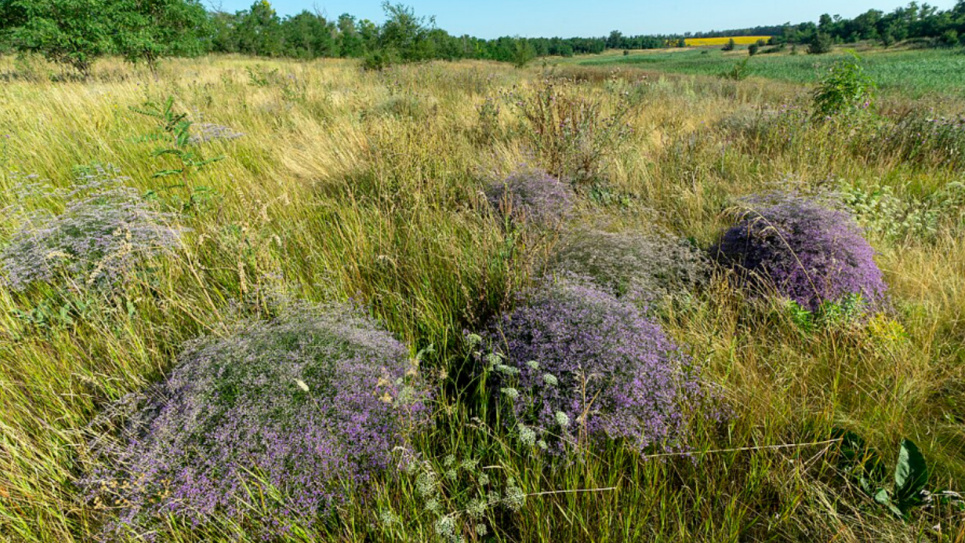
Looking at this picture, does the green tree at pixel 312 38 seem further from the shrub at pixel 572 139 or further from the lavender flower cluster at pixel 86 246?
the lavender flower cluster at pixel 86 246

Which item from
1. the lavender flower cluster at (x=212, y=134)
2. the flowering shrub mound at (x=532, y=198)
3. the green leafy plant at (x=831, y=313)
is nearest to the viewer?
the green leafy plant at (x=831, y=313)

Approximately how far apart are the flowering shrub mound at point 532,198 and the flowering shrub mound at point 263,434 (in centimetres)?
158

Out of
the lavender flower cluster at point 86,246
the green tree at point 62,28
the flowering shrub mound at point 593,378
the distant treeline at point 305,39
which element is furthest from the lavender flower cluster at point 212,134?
the distant treeline at point 305,39

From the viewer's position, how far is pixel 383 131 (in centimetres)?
388

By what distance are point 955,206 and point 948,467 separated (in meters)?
2.98

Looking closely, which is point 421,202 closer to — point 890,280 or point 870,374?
point 870,374

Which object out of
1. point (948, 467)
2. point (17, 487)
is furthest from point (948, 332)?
point (17, 487)

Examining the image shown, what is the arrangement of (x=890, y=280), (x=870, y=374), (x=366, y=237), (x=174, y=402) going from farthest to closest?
1. (x=366, y=237)
2. (x=890, y=280)
3. (x=870, y=374)
4. (x=174, y=402)

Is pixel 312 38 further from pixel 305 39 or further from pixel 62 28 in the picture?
pixel 62 28

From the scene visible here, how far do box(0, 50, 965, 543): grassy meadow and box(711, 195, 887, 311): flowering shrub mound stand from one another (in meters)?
0.17

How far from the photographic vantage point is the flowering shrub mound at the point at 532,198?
9.46 feet

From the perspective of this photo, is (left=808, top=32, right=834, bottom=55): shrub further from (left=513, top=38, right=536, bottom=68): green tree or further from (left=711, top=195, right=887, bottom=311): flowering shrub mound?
(left=711, top=195, right=887, bottom=311): flowering shrub mound

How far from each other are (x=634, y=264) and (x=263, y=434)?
1.88m

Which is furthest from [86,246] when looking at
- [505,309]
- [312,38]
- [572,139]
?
[312,38]
